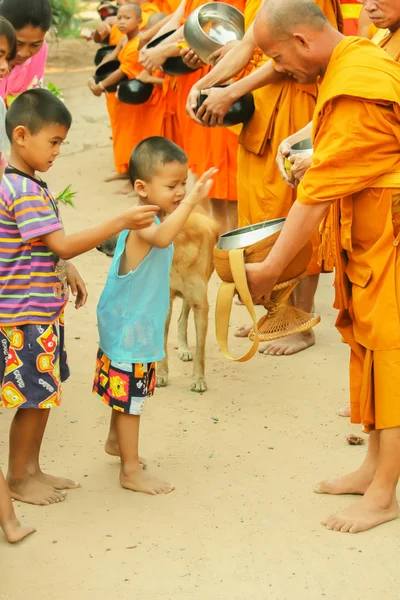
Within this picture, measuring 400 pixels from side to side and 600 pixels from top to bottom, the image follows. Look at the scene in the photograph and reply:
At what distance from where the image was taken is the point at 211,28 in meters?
5.37

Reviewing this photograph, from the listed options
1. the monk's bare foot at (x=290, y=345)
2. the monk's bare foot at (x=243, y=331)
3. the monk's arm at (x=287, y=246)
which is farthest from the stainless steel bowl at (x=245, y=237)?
the monk's bare foot at (x=243, y=331)

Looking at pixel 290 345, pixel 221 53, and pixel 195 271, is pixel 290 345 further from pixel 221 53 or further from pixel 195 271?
pixel 221 53

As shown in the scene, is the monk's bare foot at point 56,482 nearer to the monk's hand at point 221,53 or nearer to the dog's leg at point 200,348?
the dog's leg at point 200,348

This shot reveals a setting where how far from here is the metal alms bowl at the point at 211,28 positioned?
17.3 feet

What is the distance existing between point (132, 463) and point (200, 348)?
3.86ft

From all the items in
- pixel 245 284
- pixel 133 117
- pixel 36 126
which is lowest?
pixel 133 117

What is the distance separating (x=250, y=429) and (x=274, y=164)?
1.44 metres

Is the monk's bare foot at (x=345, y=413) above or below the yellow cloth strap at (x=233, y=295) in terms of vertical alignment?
below

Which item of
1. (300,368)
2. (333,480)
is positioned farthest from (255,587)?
(300,368)

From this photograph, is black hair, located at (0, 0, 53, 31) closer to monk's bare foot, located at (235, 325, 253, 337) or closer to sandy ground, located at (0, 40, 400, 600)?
sandy ground, located at (0, 40, 400, 600)

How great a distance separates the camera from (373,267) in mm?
3236

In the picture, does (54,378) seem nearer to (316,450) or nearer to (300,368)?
(316,450)

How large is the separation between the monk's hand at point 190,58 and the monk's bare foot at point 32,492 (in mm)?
2930

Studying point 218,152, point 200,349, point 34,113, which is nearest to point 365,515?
point 200,349
